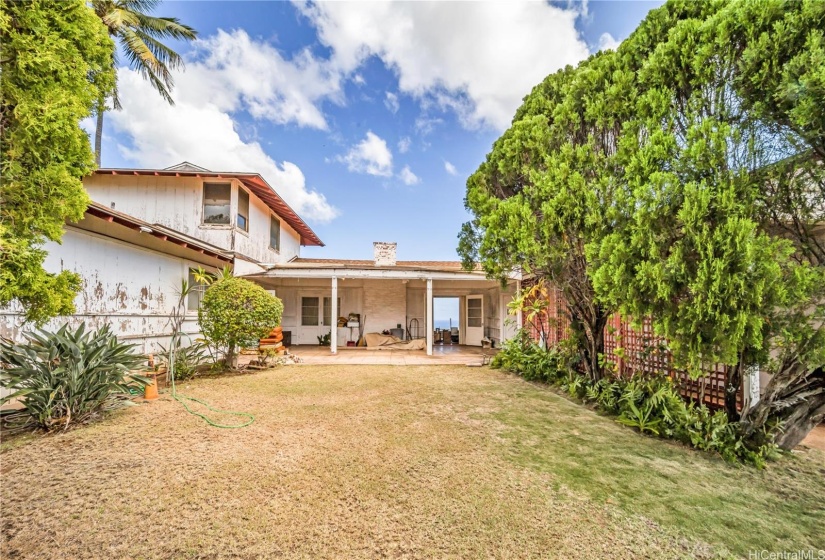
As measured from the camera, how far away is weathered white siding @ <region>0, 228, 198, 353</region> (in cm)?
529

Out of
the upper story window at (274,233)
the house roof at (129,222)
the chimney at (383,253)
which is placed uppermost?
the upper story window at (274,233)

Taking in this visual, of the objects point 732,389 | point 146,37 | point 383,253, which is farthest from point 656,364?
point 146,37

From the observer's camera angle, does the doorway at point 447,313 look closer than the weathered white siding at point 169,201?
No

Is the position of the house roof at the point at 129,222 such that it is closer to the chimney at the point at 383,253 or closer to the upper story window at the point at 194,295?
the upper story window at the point at 194,295

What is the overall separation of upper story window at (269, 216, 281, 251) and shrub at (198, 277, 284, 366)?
18.6ft

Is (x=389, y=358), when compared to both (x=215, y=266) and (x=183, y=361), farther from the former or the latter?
(x=215, y=266)

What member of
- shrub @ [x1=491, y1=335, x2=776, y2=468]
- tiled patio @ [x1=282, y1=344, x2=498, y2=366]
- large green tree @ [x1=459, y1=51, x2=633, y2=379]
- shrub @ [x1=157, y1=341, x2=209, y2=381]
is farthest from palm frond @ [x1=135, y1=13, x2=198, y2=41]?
shrub @ [x1=491, y1=335, x2=776, y2=468]

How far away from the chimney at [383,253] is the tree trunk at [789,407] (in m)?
10.9

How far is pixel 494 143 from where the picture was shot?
702 centimetres

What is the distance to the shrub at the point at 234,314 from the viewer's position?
6.83 meters

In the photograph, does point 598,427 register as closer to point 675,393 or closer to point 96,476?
point 675,393

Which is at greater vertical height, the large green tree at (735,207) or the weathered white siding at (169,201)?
the weathered white siding at (169,201)

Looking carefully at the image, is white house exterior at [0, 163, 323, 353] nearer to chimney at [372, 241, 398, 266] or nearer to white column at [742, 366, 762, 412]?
chimney at [372, 241, 398, 266]

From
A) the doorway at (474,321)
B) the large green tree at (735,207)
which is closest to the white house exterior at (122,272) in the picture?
the large green tree at (735,207)
